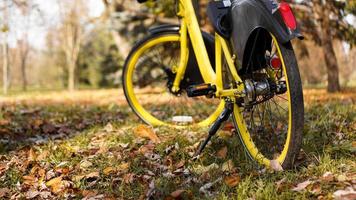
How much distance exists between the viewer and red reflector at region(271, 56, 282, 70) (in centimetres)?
253

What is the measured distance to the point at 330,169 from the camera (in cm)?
254

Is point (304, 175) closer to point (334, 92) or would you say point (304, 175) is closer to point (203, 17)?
point (334, 92)

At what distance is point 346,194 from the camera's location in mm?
2100

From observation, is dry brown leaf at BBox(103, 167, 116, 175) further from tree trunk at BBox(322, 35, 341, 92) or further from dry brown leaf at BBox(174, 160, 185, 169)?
tree trunk at BBox(322, 35, 341, 92)

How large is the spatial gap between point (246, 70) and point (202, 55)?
0.66 metres

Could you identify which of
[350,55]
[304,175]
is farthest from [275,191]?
[350,55]

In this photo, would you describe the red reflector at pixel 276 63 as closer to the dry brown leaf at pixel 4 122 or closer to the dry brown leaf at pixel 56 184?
the dry brown leaf at pixel 56 184

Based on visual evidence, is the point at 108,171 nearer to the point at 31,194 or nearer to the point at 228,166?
the point at 31,194

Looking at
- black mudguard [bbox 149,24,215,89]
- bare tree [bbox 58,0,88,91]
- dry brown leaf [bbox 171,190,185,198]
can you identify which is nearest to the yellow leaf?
dry brown leaf [bbox 171,190,185,198]

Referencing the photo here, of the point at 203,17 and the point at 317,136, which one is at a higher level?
the point at 203,17

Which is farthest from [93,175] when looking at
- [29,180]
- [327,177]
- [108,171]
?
[327,177]

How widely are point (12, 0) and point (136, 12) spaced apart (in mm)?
5940

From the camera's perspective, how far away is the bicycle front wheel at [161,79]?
4.35 metres

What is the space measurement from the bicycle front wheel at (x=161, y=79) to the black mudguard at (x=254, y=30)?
1.35 m
